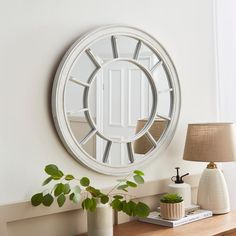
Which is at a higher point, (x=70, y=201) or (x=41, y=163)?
(x=41, y=163)

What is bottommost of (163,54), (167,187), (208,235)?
(208,235)

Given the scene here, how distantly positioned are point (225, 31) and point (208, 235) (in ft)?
4.42

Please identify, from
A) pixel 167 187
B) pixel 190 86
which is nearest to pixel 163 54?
pixel 190 86

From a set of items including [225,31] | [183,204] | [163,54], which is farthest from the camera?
[225,31]

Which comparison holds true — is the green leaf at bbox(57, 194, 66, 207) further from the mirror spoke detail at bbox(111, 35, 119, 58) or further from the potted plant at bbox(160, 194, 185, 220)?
the mirror spoke detail at bbox(111, 35, 119, 58)

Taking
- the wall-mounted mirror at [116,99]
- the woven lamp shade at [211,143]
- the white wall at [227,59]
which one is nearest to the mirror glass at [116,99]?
the wall-mounted mirror at [116,99]

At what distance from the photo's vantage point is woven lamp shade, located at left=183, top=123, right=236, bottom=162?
244cm

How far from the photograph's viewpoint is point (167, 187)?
2.57m

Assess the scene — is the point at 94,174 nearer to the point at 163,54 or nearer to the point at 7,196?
the point at 7,196

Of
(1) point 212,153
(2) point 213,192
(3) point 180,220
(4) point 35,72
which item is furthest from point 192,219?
(4) point 35,72

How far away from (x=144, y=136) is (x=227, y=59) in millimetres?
862

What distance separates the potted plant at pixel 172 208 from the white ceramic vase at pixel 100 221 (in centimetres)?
34

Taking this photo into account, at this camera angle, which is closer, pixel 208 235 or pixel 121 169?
pixel 208 235

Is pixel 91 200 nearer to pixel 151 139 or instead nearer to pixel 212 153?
pixel 151 139
